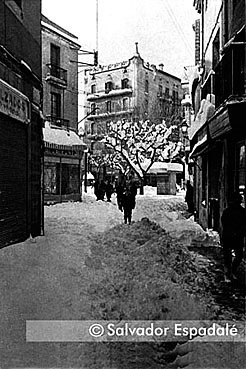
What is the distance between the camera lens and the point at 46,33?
2.75m

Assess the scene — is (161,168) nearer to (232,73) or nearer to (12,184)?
(232,73)

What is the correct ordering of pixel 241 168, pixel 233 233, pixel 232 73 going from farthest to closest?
pixel 232 73 → pixel 241 168 → pixel 233 233

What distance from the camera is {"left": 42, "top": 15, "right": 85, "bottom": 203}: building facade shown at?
275cm

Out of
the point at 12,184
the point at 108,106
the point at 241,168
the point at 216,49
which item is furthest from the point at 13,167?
the point at 216,49

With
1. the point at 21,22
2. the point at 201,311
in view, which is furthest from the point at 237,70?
the point at 201,311

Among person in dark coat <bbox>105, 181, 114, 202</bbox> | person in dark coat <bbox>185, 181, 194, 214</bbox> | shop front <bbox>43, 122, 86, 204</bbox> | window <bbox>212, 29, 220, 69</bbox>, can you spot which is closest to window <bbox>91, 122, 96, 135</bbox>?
shop front <bbox>43, 122, 86, 204</bbox>

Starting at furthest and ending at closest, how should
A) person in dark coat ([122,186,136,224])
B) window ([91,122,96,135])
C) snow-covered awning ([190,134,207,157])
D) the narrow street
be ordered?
snow-covered awning ([190,134,207,157]), person in dark coat ([122,186,136,224]), window ([91,122,96,135]), the narrow street

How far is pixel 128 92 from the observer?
2.47 metres

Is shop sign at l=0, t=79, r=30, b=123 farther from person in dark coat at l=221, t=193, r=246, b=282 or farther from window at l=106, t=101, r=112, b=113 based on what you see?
person in dark coat at l=221, t=193, r=246, b=282

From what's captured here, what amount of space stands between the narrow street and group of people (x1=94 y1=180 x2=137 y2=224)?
2.5 inches

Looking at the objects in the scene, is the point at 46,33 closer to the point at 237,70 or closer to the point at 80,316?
the point at 237,70

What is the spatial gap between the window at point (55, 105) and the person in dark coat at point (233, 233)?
1286 millimetres

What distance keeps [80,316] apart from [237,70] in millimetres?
1539

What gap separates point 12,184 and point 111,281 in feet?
2.63
